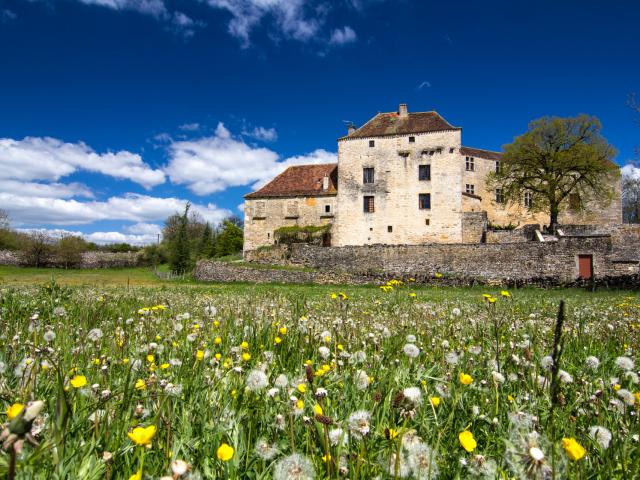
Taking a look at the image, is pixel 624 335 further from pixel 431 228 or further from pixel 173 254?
pixel 173 254

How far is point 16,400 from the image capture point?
1.73 metres

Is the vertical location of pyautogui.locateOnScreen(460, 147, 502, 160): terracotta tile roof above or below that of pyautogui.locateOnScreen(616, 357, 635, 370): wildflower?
above

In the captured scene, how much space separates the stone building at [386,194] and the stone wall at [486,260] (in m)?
8.20

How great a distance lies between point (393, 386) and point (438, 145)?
4001cm

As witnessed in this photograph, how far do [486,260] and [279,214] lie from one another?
22.5 m

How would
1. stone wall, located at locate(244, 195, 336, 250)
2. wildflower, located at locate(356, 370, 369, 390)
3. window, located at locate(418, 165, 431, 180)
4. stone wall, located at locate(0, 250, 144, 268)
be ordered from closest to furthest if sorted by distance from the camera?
wildflower, located at locate(356, 370, 369, 390) → window, located at locate(418, 165, 431, 180) → stone wall, located at locate(244, 195, 336, 250) → stone wall, located at locate(0, 250, 144, 268)

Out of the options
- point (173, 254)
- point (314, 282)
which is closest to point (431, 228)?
point (314, 282)

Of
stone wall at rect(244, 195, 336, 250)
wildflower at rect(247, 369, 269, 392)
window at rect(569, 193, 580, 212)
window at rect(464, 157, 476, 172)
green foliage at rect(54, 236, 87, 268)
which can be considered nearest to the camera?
wildflower at rect(247, 369, 269, 392)

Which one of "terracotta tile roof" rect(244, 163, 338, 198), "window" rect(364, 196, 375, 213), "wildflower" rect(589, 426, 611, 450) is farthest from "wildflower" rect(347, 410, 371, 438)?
"terracotta tile roof" rect(244, 163, 338, 198)

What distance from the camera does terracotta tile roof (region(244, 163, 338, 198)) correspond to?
42.6m

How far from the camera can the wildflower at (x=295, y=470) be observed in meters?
1.28

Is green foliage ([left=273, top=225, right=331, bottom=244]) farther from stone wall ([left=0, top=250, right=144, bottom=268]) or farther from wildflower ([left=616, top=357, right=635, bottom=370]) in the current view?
wildflower ([left=616, top=357, right=635, bottom=370])

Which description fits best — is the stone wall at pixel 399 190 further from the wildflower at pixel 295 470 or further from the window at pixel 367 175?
the wildflower at pixel 295 470

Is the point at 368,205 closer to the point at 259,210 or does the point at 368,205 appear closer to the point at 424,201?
the point at 424,201
